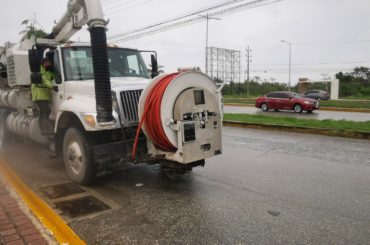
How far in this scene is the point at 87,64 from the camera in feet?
21.5

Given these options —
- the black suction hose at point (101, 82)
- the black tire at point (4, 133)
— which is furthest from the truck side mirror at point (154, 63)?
the black tire at point (4, 133)

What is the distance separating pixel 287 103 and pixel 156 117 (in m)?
21.5

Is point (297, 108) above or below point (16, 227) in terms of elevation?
below

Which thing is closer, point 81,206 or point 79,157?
point 81,206

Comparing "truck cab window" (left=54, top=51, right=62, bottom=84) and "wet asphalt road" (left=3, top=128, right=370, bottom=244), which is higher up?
"truck cab window" (left=54, top=51, right=62, bottom=84)

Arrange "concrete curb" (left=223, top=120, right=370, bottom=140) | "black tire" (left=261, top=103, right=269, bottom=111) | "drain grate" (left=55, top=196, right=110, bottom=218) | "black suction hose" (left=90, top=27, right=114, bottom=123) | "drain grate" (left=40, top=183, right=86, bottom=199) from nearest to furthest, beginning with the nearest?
"drain grate" (left=55, top=196, right=110, bottom=218), "black suction hose" (left=90, top=27, right=114, bottom=123), "drain grate" (left=40, top=183, right=86, bottom=199), "concrete curb" (left=223, top=120, right=370, bottom=140), "black tire" (left=261, top=103, right=269, bottom=111)

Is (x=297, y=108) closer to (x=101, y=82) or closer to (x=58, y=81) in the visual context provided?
(x=58, y=81)

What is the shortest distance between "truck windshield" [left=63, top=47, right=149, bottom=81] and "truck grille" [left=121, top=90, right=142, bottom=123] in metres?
1.01

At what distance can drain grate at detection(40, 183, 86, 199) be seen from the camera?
5.33 m

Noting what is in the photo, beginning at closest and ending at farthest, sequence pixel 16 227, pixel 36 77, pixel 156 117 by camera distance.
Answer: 1. pixel 16 227
2. pixel 156 117
3. pixel 36 77

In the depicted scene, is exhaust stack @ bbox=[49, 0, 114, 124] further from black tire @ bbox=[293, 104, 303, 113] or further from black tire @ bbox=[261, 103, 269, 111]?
black tire @ bbox=[261, 103, 269, 111]

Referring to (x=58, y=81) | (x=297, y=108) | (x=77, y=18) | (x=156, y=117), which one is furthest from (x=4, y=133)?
(x=297, y=108)

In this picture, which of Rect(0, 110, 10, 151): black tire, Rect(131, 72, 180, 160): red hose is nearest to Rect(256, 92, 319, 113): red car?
Rect(0, 110, 10, 151): black tire

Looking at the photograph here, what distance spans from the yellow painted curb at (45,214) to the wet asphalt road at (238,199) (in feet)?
Answer: 0.47
